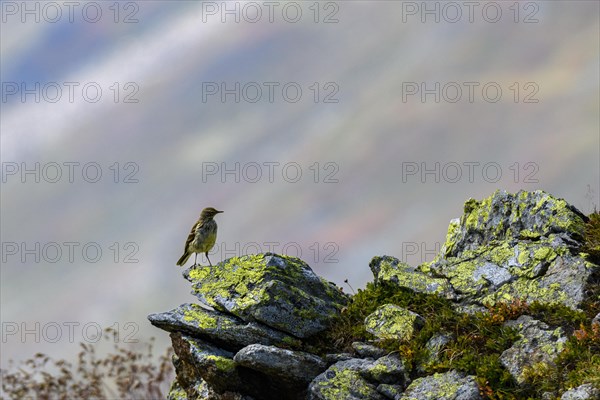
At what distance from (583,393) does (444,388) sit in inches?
103

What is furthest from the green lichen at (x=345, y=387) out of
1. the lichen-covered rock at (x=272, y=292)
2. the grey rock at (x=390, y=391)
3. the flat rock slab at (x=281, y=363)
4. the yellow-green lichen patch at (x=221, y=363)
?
the yellow-green lichen patch at (x=221, y=363)

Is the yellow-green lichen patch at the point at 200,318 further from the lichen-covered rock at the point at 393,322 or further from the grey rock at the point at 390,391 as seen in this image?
the grey rock at the point at 390,391

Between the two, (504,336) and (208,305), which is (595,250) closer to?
(504,336)

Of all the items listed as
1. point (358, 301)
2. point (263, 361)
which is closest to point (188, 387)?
point (263, 361)

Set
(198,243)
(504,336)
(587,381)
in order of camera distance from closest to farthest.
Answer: (587,381), (504,336), (198,243)

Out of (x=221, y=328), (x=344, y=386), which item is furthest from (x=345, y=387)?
(x=221, y=328)

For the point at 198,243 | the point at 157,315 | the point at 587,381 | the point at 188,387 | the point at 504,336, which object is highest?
the point at 198,243

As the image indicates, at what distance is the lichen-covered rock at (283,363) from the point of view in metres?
16.0

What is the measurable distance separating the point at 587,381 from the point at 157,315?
31.1 ft

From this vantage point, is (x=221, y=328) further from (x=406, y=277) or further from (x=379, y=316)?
(x=406, y=277)

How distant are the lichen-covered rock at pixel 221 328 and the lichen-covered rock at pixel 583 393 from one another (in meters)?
6.05

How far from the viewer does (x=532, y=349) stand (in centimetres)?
1531

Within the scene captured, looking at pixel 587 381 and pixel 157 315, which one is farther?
pixel 157 315

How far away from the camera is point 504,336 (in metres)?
15.8
